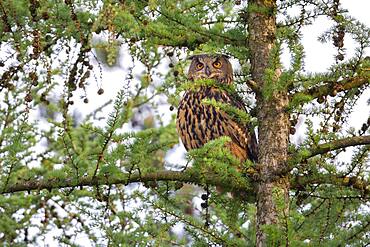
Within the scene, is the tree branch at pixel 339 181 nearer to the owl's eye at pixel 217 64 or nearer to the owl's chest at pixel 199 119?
the owl's chest at pixel 199 119

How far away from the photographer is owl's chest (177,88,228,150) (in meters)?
5.41

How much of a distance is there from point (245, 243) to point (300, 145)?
0.51 meters

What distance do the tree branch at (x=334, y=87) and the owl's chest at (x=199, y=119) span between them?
137 centimetres

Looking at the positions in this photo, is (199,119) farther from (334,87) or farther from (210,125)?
(334,87)

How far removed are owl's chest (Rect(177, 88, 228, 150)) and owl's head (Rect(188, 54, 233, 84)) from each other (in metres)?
0.30

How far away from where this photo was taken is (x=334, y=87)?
13.2 feet

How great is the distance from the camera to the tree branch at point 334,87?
13.0ft

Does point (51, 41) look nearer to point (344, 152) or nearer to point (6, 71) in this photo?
point (6, 71)

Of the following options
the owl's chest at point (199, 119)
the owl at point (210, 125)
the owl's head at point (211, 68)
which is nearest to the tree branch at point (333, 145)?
the owl at point (210, 125)

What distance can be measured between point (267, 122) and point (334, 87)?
0.35 meters

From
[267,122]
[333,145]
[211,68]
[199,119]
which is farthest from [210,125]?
[333,145]

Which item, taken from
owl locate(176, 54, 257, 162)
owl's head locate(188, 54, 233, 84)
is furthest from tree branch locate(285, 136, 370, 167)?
owl's head locate(188, 54, 233, 84)

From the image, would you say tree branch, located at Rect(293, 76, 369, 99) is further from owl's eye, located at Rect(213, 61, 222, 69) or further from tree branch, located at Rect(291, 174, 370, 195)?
owl's eye, located at Rect(213, 61, 222, 69)

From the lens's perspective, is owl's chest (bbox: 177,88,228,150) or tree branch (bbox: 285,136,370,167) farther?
owl's chest (bbox: 177,88,228,150)
